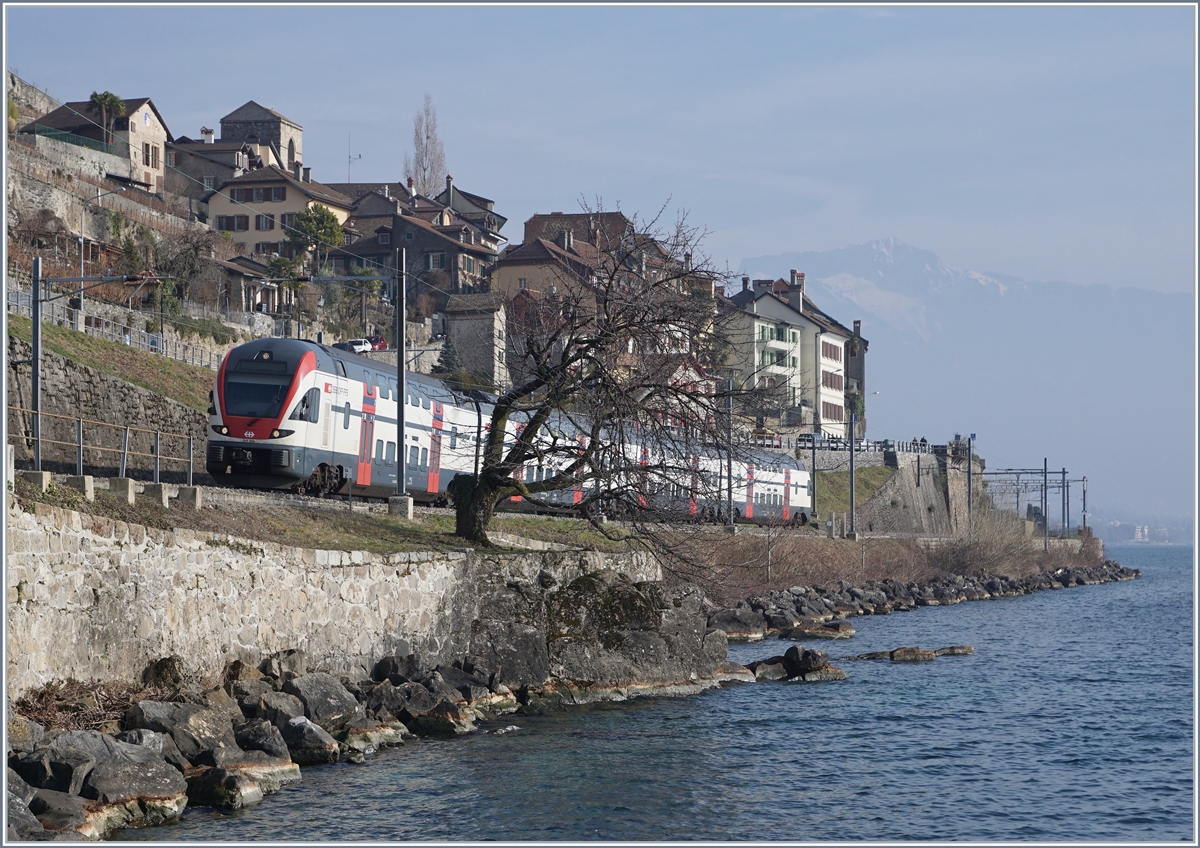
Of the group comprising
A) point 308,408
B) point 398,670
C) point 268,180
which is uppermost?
point 268,180

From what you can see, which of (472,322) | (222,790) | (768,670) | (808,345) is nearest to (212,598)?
(222,790)

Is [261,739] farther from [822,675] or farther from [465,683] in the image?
[822,675]

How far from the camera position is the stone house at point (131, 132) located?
88188 millimetres

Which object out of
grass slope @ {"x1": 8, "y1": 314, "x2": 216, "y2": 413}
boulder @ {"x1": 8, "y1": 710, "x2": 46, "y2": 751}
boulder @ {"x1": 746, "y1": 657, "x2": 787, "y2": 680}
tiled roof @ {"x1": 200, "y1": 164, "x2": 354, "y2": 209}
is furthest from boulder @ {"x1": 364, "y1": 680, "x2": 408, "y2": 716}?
tiled roof @ {"x1": 200, "y1": 164, "x2": 354, "y2": 209}

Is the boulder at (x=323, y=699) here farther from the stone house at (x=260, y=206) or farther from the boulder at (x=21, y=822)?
the stone house at (x=260, y=206)

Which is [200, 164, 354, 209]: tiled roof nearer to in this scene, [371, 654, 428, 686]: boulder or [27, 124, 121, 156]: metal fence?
[27, 124, 121, 156]: metal fence

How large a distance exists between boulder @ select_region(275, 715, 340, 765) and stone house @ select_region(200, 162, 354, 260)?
7962 cm

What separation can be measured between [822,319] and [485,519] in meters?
93.2

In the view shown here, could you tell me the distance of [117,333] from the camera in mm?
50875

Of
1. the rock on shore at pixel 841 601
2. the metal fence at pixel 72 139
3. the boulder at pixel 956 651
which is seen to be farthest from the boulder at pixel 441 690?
the metal fence at pixel 72 139

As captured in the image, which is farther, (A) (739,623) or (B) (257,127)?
(B) (257,127)

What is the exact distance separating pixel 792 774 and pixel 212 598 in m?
9.27

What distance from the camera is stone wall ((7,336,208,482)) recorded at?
38.1 m

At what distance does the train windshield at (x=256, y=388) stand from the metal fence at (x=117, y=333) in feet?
59.0
